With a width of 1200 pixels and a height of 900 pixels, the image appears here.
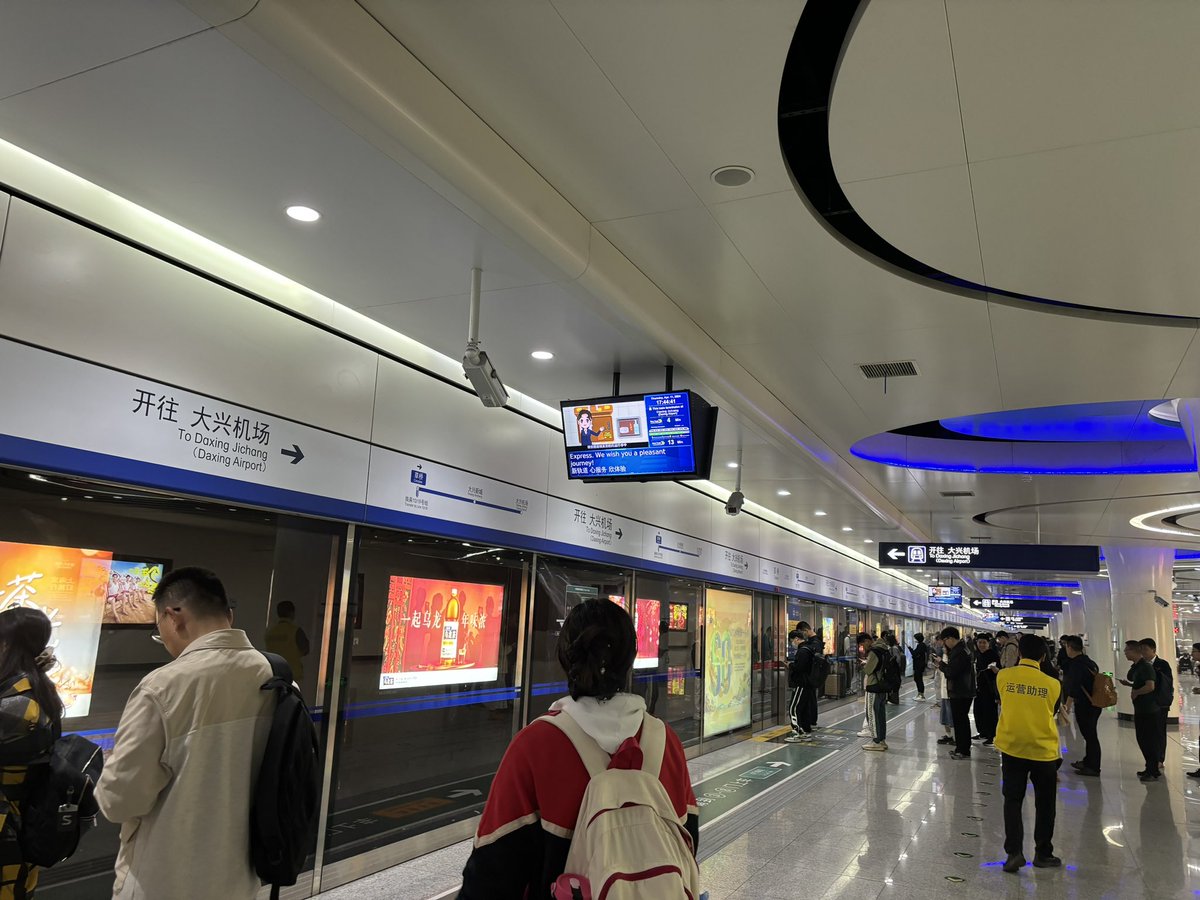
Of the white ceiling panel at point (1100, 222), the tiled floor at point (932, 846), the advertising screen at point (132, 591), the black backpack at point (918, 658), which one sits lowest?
the tiled floor at point (932, 846)

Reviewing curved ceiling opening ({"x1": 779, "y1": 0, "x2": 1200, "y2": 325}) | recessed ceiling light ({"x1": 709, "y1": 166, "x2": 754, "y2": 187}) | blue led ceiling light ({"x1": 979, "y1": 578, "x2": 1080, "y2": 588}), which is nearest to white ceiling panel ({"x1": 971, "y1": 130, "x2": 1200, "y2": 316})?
curved ceiling opening ({"x1": 779, "y1": 0, "x2": 1200, "y2": 325})

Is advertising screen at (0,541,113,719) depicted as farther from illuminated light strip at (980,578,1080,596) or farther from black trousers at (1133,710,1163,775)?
illuminated light strip at (980,578,1080,596)

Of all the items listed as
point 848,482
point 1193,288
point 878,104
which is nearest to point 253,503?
point 878,104

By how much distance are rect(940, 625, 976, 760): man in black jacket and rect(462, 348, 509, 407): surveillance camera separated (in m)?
7.90

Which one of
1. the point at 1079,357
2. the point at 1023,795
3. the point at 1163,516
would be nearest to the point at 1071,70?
the point at 1079,357

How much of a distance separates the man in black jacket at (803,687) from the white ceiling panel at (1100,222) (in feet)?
24.0

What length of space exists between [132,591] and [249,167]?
6.51ft

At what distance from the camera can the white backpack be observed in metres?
1.44

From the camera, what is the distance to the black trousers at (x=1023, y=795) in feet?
17.5

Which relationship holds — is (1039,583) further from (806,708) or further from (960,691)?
(960,691)

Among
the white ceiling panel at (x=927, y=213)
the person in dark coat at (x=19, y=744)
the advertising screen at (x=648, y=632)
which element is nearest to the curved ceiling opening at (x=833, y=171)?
the white ceiling panel at (x=927, y=213)

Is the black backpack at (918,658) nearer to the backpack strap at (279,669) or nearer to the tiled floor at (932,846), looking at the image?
the tiled floor at (932,846)

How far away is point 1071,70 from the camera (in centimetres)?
278

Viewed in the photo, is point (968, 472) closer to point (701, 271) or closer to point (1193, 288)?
point (1193, 288)
